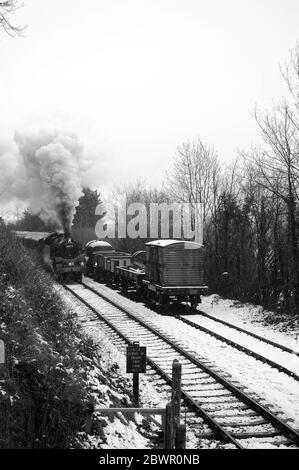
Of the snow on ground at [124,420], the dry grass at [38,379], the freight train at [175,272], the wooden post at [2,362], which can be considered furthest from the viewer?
the freight train at [175,272]

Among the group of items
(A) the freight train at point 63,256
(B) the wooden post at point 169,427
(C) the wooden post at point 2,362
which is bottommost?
(B) the wooden post at point 169,427

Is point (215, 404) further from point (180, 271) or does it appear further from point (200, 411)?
point (180, 271)

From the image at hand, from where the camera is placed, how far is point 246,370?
11.1 meters

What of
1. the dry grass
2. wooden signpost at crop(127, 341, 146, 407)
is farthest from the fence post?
wooden signpost at crop(127, 341, 146, 407)

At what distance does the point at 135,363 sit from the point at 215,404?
5.52 feet

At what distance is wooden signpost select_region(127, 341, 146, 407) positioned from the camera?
31.3ft

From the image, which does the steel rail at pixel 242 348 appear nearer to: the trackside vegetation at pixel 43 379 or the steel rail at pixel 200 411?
the steel rail at pixel 200 411

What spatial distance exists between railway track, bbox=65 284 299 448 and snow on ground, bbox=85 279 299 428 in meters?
0.30

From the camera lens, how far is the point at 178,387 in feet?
22.8

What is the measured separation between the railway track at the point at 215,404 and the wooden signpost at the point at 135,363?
3.02 feet

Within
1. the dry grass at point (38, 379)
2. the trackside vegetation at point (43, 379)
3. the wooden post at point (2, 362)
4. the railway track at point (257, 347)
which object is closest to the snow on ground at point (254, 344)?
the railway track at point (257, 347)

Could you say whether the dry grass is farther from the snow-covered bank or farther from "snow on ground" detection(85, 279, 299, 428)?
the snow-covered bank

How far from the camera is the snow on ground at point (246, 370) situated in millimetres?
9070

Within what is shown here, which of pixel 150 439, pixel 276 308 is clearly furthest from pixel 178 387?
pixel 276 308
